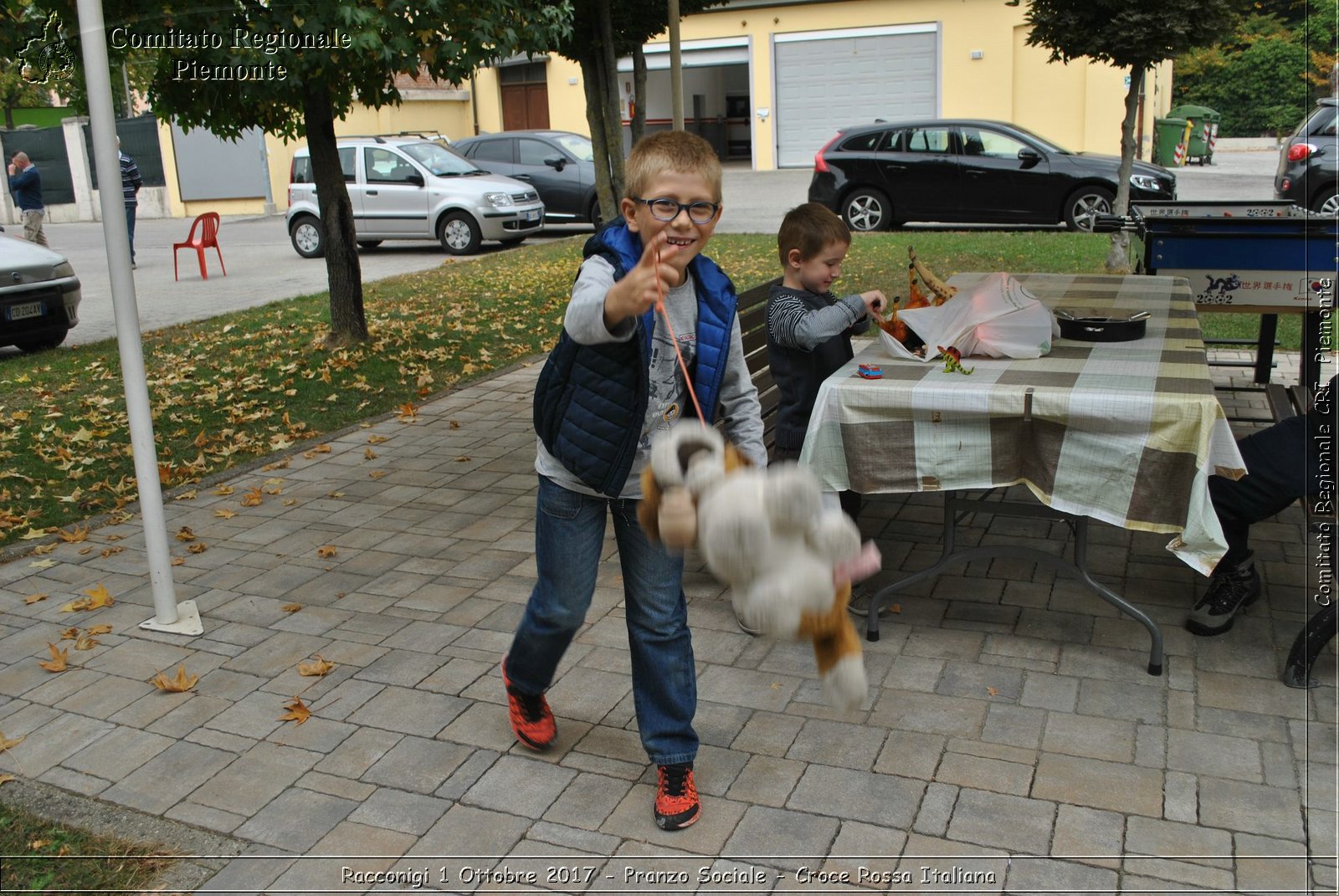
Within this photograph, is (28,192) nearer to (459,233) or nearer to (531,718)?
(459,233)

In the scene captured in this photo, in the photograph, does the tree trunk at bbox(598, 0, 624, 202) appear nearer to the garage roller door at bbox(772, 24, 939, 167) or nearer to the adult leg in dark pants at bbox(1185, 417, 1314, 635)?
the adult leg in dark pants at bbox(1185, 417, 1314, 635)

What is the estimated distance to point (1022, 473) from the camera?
13.0 ft

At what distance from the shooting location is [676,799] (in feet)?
10.4

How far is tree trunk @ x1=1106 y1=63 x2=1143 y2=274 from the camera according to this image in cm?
1129

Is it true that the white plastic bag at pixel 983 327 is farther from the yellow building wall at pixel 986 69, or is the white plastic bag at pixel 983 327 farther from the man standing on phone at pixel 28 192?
the yellow building wall at pixel 986 69

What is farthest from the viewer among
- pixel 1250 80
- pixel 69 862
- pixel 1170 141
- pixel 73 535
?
pixel 1250 80

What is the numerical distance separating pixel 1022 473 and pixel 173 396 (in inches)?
264

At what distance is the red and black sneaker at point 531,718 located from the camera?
3.52 metres

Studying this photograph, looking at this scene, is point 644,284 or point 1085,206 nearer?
point 644,284

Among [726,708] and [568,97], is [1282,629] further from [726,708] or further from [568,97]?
[568,97]

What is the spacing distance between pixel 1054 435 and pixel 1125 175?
11.2m

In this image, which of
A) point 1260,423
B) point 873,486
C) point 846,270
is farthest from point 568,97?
point 873,486

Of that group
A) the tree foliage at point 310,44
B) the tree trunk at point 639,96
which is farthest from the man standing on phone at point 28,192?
the tree foliage at point 310,44

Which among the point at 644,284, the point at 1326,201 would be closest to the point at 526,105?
the point at 1326,201
